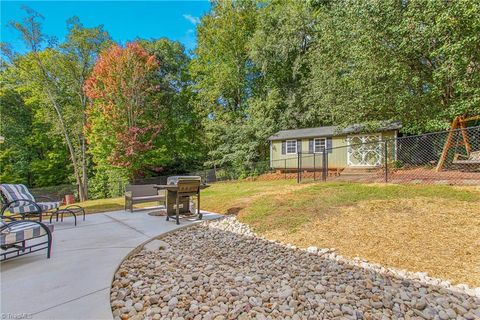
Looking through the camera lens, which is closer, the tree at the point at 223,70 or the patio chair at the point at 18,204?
the patio chair at the point at 18,204

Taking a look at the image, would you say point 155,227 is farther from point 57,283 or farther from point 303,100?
point 303,100

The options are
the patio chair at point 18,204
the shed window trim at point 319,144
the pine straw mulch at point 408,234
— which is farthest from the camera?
the shed window trim at point 319,144

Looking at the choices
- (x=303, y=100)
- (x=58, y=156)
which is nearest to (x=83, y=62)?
(x=58, y=156)

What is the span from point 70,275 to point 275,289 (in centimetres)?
222

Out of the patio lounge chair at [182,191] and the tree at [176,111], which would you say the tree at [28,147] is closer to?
the tree at [176,111]

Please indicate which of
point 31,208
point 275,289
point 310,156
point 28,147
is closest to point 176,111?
point 28,147

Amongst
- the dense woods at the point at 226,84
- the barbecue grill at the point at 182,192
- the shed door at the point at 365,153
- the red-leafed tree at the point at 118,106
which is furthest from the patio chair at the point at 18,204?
the shed door at the point at 365,153

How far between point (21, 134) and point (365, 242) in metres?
23.6

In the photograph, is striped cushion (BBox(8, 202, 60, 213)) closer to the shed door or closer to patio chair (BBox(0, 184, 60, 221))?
patio chair (BBox(0, 184, 60, 221))

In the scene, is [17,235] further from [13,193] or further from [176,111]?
[176,111]

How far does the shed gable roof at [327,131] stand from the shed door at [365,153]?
2.38 feet

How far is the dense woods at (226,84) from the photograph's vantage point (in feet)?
29.1

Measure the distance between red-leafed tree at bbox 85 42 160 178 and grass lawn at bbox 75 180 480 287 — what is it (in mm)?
9301

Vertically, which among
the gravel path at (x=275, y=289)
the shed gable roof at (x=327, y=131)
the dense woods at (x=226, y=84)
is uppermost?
the dense woods at (x=226, y=84)
